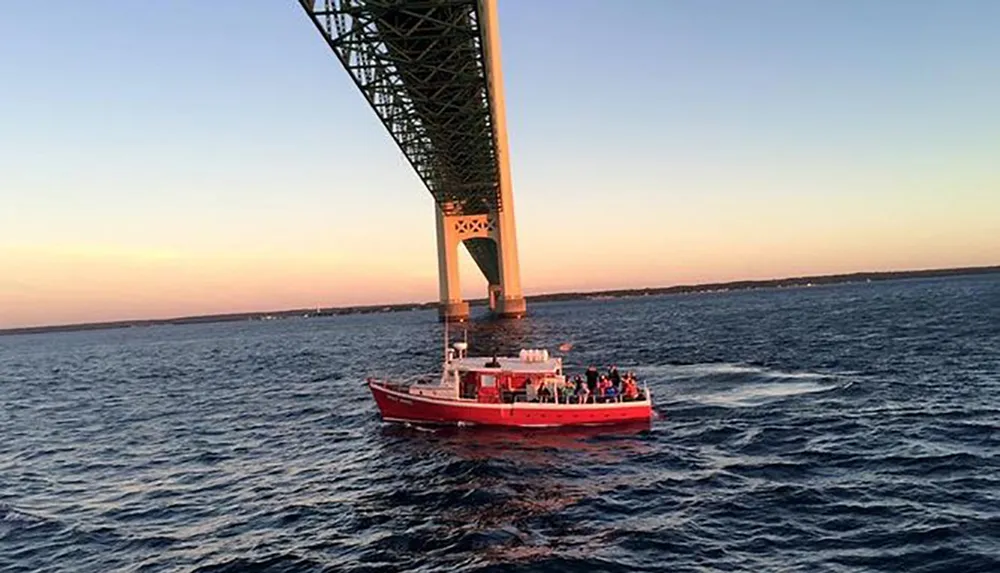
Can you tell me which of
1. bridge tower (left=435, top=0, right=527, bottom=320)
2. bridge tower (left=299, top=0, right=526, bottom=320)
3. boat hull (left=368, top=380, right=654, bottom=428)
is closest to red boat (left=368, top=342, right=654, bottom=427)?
boat hull (left=368, top=380, right=654, bottom=428)

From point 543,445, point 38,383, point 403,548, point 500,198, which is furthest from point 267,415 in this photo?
point 500,198

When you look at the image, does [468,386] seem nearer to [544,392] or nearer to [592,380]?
[544,392]

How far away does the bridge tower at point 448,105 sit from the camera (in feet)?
82.6

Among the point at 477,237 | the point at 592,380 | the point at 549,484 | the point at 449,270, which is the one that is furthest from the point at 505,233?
the point at 549,484

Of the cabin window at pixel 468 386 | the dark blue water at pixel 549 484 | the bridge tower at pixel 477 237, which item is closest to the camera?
the dark blue water at pixel 549 484

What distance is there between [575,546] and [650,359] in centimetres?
Result: 2838

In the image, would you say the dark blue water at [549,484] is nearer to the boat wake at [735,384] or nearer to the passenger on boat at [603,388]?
the boat wake at [735,384]

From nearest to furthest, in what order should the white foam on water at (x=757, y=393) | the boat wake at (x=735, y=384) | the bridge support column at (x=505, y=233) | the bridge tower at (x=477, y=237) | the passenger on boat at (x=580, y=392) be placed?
the passenger on boat at (x=580, y=392) → the white foam on water at (x=757, y=393) → the boat wake at (x=735, y=384) → the bridge support column at (x=505, y=233) → the bridge tower at (x=477, y=237)

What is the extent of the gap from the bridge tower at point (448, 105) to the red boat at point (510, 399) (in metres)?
11.4

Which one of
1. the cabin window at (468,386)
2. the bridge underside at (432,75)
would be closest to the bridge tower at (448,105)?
the bridge underside at (432,75)

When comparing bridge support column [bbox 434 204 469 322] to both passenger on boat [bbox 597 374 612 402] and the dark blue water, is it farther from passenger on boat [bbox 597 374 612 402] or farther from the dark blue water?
passenger on boat [bbox 597 374 612 402]

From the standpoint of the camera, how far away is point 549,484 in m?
16.5

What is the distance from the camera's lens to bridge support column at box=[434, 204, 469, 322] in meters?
89.1

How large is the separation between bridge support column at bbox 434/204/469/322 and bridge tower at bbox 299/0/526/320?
0.40ft
